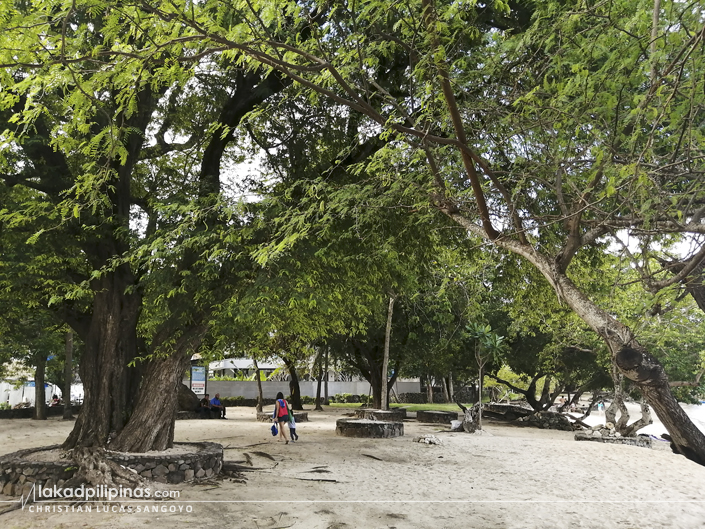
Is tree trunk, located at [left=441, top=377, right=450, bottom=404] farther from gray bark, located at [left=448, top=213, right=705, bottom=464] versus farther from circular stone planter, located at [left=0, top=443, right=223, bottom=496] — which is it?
gray bark, located at [left=448, top=213, right=705, bottom=464]

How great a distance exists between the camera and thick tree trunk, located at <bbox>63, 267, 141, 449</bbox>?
9.41 meters

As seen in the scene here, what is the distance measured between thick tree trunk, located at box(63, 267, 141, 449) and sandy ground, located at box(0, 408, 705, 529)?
1.72m

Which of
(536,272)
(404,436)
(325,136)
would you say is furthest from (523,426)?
(325,136)

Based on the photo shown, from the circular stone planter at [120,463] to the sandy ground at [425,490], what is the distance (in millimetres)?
299

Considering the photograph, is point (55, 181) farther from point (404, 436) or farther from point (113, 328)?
point (404, 436)

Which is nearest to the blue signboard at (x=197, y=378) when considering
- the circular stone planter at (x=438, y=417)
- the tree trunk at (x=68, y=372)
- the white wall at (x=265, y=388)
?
the tree trunk at (x=68, y=372)

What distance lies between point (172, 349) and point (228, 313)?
2194 millimetres

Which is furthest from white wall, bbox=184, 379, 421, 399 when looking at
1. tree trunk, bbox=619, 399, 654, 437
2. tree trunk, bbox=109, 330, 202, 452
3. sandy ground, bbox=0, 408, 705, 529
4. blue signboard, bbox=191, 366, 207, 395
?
tree trunk, bbox=109, 330, 202, 452

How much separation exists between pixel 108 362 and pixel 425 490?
620 cm

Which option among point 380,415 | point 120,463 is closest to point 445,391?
point 380,415

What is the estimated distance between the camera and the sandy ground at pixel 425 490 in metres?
7.14

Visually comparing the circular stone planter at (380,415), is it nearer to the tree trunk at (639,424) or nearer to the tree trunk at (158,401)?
the tree trunk at (639,424)

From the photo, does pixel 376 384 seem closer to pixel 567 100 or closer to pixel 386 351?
pixel 386 351

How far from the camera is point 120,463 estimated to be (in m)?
8.50
